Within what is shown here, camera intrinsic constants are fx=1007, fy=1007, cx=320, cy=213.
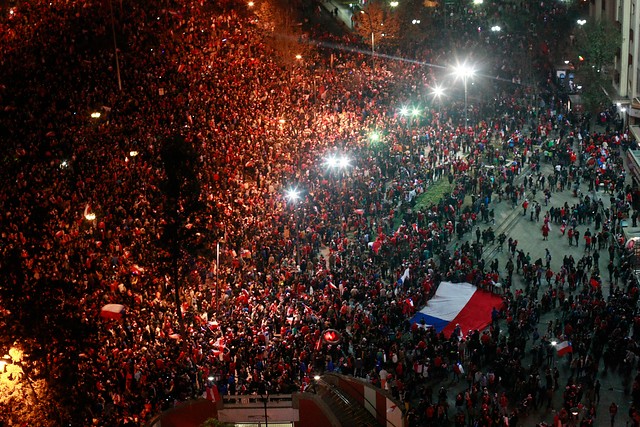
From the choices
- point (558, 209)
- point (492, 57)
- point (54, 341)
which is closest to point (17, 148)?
point (54, 341)

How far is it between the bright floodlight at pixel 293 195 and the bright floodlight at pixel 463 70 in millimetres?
15842

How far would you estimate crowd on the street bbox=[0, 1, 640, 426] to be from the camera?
104 feet

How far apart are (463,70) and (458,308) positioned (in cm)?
2557

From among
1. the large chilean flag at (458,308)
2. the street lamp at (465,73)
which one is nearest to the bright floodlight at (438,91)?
the street lamp at (465,73)

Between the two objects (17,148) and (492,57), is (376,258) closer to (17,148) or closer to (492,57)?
(17,148)

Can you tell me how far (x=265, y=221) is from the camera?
138 feet

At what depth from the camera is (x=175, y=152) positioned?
1421 inches

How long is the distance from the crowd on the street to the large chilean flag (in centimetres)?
61

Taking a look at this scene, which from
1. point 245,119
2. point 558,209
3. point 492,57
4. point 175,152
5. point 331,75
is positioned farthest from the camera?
point 492,57

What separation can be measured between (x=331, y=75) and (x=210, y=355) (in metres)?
29.6

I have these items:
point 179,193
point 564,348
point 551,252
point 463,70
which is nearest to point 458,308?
point 564,348

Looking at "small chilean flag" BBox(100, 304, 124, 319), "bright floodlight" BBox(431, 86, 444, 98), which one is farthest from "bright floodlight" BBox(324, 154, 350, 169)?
"small chilean flag" BBox(100, 304, 124, 319)

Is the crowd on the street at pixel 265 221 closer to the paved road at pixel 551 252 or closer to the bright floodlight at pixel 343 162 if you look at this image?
the bright floodlight at pixel 343 162

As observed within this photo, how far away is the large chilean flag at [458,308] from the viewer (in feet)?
115
